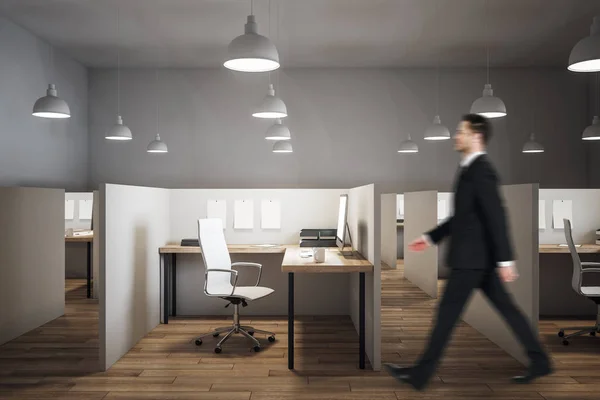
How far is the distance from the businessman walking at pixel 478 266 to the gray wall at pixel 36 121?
6.71 m

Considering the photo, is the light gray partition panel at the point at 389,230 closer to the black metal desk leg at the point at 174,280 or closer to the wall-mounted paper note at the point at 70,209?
the black metal desk leg at the point at 174,280

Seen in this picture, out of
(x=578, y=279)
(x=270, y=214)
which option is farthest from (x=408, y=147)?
(x=578, y=279)

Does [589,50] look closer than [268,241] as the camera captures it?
Yes

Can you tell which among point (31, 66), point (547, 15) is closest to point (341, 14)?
point (547, 15)

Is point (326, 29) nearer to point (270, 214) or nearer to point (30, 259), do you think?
point (270, 214)

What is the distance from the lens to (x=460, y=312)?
9.37 ft

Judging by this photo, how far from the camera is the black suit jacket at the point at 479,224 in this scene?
2.83m

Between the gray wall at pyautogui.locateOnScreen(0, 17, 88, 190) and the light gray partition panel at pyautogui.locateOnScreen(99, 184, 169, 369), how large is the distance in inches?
134

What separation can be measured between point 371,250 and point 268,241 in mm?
2001

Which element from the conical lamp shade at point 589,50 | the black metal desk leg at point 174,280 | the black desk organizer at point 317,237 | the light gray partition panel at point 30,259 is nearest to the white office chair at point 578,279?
the conical lamp shade at point 589,50

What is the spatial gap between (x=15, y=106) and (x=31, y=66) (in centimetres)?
93

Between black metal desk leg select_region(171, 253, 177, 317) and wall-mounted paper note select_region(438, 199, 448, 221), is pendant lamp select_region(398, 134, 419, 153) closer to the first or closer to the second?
wall-mounted paper note select_region(438, 199, 448, 221)

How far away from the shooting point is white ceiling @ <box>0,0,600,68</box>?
7105 mm

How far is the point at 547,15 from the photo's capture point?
24.6ft
